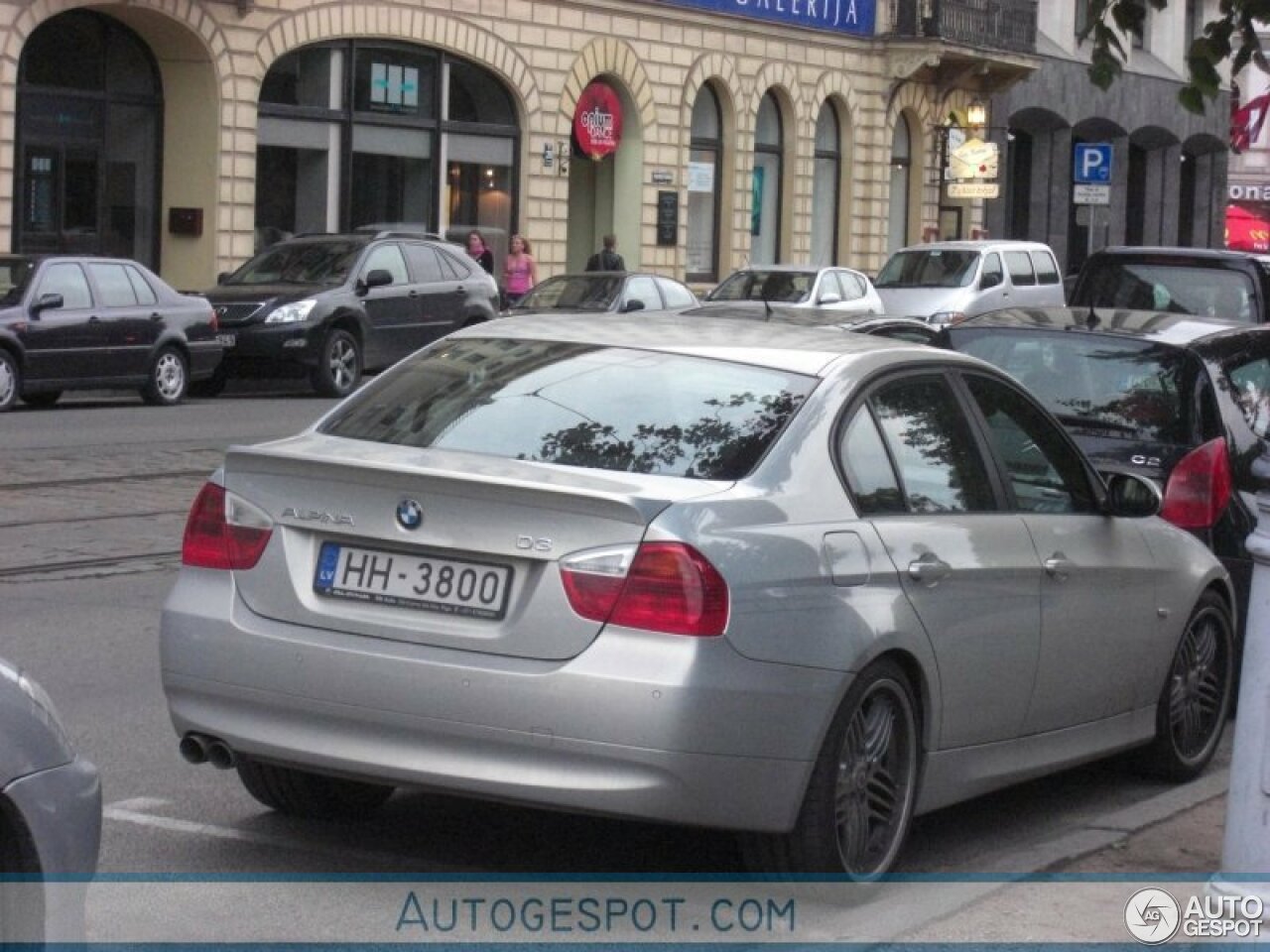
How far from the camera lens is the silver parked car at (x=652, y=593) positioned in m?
5.59

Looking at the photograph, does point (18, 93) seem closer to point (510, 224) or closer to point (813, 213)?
point (510, 224)

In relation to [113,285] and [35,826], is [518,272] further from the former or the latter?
[35,826]

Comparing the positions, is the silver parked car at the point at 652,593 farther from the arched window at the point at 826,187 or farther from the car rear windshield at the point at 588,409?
the arched window at the point at 826,187

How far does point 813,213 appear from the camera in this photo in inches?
1799

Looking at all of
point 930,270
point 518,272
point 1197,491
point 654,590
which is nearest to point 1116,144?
point 930,270

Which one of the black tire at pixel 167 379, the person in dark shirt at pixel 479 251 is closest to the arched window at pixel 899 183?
the person in dark shirt at pixel 479 251

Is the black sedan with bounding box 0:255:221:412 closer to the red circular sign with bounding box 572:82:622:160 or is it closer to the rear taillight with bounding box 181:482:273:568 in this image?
the rear taillight with bounding box 181:482:273:568

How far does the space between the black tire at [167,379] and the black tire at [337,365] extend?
1.95 metres

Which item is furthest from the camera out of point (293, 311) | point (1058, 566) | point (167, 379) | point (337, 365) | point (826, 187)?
point (826, 187)

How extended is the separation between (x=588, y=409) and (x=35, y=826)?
7.68ft

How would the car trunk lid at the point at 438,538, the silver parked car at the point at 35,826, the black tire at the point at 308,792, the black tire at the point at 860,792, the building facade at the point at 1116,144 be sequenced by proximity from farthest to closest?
the building facade at the point at 1116,144 < the black tire at the point at 308,792 < the black tire at the point at 860,792 < the car trunk lid at the point at 438,538 < the silver parked car at the point at 35,826

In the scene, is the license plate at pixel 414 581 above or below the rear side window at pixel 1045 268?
below

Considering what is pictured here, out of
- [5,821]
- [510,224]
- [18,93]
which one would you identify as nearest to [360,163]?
[510,224]

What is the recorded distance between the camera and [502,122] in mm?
37438
